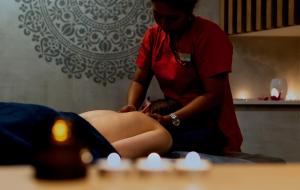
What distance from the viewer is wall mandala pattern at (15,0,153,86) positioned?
3.30 metres

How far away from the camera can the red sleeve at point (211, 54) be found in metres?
2.34

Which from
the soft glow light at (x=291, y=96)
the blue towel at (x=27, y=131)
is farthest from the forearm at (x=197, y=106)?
the soft glow light at (x=291, y=96)

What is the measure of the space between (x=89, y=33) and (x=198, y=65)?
3.79 ft

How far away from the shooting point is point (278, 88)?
334cm

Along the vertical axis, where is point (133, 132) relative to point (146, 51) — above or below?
below

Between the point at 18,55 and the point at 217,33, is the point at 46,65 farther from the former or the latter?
the point at 217,33

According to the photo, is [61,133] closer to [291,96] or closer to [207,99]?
[207,99]

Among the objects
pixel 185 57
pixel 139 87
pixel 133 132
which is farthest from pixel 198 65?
pixel 133 132

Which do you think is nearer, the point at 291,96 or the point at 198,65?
the point at 198,65

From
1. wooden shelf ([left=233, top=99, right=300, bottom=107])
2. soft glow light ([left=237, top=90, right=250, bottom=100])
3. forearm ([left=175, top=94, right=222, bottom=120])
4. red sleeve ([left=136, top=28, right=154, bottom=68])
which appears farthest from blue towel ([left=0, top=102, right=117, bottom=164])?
soft glow light ([left=237, top=90, right=250, bottom=100])

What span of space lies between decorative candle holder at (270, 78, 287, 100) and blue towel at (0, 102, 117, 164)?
1.91 m

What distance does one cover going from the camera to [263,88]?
3436mm

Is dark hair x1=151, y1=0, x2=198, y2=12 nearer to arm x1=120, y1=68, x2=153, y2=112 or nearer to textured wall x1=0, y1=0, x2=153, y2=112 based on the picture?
arm x1=120, y1=68, x2=153, y2=112

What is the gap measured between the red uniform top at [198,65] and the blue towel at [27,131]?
0.81 metres
